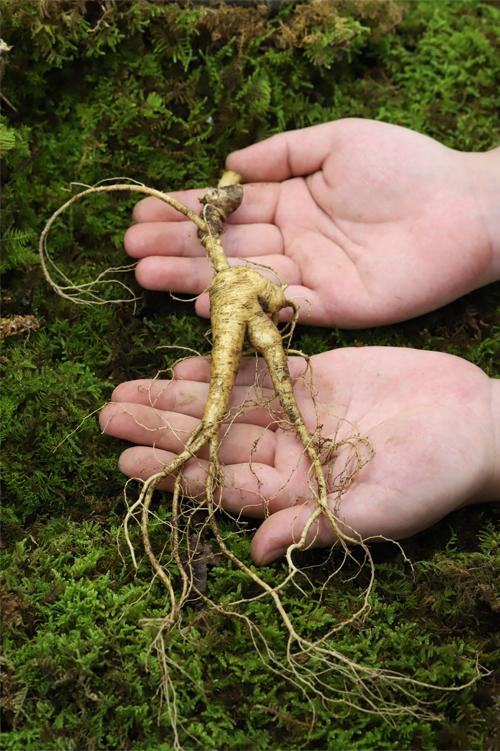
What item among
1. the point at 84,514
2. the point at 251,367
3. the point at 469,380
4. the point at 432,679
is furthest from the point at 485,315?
the point at 84,514

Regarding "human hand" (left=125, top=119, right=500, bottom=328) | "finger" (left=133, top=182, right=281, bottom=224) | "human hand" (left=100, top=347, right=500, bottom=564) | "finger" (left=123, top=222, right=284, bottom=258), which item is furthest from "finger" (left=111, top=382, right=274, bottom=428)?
"finger" (left=133, top=182, right=281, bottom=224)

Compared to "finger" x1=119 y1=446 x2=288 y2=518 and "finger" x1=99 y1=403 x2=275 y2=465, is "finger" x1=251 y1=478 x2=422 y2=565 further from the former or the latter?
"finger" x1=99 y1=403 x2=275 y2=465

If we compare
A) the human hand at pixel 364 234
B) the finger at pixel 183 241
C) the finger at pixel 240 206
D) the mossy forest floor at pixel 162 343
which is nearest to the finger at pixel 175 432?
the mossy forest floor at pixel 162 343

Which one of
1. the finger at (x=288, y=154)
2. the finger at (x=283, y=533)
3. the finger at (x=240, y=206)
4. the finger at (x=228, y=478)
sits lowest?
the finger at (x=283, y=533)

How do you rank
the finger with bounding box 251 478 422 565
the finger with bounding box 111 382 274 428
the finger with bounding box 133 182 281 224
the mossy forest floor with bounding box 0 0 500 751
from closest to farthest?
the mossy forest floor with bounding box 0 0 500 751
the finger with bounding box 251 478 422 565
the finger with bounding box 111 382 274 428
the finger with bounding box 133 182 281 224

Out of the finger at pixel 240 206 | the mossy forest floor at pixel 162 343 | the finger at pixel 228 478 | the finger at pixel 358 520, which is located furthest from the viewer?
the finger at pixel 240 206

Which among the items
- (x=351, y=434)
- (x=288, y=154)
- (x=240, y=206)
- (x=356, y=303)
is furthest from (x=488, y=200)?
(x=351, y=434)

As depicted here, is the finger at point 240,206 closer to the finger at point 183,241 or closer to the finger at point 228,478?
the finger at point 183,241
